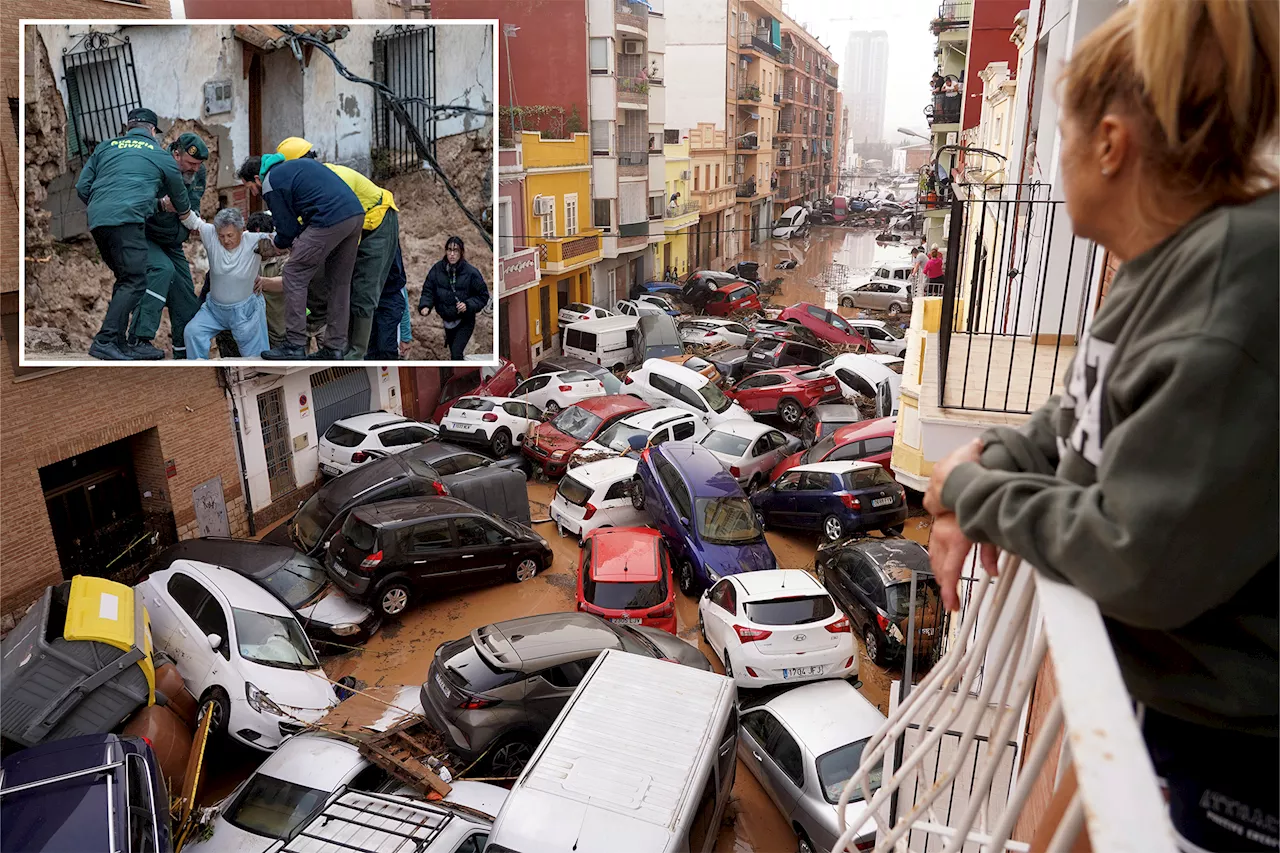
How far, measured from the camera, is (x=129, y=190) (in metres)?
8.35

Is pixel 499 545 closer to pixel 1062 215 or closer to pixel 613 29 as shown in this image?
pixel 1062 215

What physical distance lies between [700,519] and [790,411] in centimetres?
715

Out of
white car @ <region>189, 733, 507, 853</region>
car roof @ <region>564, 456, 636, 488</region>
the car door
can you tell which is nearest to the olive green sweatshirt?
white car @ <region>189, 733, 507, 853</region>

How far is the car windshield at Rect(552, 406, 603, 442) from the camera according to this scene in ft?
52.6

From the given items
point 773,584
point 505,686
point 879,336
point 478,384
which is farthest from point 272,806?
point 879,336

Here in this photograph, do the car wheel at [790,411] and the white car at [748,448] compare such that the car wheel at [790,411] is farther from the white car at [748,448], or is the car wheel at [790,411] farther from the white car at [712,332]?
the white car at [712,332]

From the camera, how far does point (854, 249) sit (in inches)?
2184

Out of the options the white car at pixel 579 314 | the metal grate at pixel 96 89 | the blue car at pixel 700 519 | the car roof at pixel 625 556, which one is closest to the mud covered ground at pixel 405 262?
the metal grate at pixel 96 89

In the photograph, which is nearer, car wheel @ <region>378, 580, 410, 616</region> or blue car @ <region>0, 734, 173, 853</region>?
blue car @ <region>0, 734, 173, 853</region>

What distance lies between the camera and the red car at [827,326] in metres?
23.9

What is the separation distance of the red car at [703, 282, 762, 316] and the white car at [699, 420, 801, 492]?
15135 mm

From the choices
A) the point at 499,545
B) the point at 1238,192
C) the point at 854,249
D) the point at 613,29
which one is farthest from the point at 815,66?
the point at 1238,192

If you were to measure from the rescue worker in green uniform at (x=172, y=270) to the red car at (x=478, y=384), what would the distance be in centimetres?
834

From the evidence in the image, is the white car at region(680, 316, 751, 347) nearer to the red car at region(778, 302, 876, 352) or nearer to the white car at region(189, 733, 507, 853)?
the red car at region(778, 302, 876, 352)
